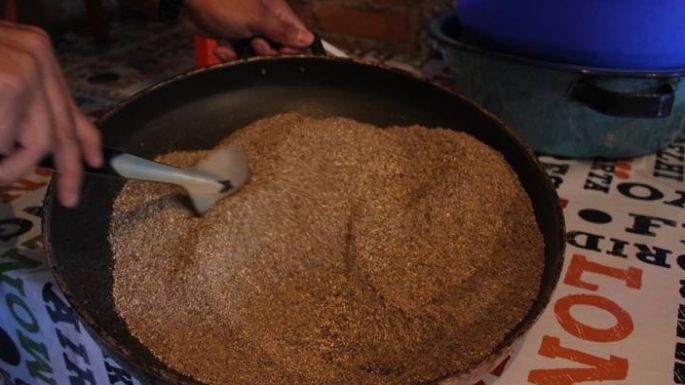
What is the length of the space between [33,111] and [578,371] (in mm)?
429

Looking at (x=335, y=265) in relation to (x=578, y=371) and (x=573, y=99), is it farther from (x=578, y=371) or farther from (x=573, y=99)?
(x=573, y=99)

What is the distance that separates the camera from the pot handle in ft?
2.01

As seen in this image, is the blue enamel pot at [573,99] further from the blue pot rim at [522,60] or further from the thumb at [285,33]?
the thumb at [285,33]

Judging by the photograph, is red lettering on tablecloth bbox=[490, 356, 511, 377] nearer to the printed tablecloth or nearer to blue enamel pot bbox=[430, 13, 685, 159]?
the printed tablecloth

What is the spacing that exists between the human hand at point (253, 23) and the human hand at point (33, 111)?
11.9 inches

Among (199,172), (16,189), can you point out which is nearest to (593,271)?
(199,172)

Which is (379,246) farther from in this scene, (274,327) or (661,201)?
(661,201)

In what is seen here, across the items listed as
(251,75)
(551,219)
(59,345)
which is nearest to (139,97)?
(251,75)

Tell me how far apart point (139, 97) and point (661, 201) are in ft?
1.87

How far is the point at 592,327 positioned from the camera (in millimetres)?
515

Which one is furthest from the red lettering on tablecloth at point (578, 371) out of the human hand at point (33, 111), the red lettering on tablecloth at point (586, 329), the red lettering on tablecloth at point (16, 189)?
the red lettering on tablecloth at point (16, 189)

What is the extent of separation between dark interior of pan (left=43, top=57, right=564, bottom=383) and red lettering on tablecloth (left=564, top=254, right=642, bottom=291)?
96mm

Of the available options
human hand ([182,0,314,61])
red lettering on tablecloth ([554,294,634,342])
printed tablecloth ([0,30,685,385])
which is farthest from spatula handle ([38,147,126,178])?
red lettering on tablecloth ([554,294,634,342])

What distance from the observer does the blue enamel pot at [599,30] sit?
61 cm
